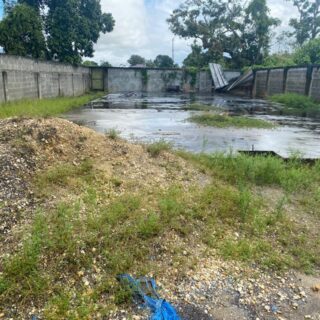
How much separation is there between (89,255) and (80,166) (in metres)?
1.70

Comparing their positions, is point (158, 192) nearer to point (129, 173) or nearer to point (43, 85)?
point (129, 173)

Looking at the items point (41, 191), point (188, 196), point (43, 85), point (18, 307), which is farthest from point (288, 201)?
point (43, 85)

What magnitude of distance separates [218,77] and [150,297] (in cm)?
2909

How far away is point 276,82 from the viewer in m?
22.5

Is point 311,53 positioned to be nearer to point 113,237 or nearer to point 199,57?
point 199,57

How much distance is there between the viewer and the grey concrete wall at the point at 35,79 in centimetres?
1243

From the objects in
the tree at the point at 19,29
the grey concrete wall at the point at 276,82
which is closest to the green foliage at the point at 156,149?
the tree at the point at 19,29

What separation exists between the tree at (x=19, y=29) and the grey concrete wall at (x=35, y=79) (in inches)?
89.2

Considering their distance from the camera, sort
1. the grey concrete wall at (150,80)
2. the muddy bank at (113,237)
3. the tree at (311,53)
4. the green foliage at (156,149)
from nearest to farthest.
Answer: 1. the muddy bank at (113,237)
2. the green foliage at (156,149)
3. the tree at (311,53)
4. the grey concrete wall at (150,80)

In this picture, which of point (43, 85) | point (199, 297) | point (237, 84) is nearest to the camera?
point (199, 297)

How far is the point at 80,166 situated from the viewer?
436 centimetres

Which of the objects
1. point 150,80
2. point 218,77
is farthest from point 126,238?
point 150,80

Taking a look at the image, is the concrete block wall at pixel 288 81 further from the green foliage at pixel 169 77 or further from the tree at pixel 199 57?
the tree at pixel 199 57

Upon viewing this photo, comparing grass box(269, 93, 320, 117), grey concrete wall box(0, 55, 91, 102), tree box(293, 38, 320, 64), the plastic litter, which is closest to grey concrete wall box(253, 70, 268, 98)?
tree box(293, 38, 320, 64)
